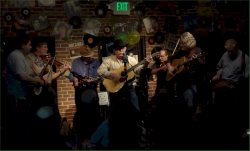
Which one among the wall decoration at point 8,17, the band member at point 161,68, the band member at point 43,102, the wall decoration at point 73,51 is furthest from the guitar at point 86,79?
the wall decoration at point 8,17

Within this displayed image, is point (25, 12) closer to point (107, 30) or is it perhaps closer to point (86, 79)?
point (107, 30)

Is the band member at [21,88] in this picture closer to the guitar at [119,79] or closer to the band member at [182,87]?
the guitar at [119,79]

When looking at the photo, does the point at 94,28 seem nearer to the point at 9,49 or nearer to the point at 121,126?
the point at 9,49

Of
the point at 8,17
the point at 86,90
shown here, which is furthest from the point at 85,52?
the point at 8,17

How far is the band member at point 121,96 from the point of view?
750cm

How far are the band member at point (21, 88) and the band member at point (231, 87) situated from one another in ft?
11.7

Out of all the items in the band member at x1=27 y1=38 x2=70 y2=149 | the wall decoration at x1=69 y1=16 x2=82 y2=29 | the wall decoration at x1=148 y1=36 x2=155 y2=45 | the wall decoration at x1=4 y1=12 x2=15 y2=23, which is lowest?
the band member at x1=27 y1=38 x2=70 y2=149

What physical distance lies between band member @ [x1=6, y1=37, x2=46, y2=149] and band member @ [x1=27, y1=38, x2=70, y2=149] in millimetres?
253

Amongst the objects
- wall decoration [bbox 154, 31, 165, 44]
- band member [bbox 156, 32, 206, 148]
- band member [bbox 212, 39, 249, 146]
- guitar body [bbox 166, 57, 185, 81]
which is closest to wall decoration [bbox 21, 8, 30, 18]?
wall decoration [bbox 154, 31, 165, 44]

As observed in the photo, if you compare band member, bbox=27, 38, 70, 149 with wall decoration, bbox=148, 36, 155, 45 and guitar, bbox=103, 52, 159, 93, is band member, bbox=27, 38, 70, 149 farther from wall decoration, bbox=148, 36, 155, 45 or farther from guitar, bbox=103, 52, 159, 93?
wall decoration, bbox=148, 36, 155, 45

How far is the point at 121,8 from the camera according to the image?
9.46 m

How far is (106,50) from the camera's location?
30.8 feet

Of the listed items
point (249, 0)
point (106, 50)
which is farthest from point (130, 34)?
point (249, 0)

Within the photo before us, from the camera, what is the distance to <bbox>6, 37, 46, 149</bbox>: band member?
21.6ft
